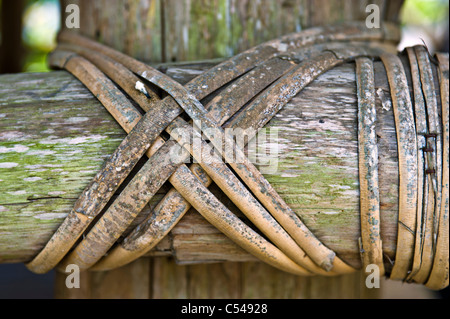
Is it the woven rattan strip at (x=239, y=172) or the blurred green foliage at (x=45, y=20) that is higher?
the blurred green foliage at (x=45, y=20)

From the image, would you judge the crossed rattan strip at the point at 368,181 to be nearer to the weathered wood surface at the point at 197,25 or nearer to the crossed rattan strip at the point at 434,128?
the crossed rattan strip at the point at 434,128

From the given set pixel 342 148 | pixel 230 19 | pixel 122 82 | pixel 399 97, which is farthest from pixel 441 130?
pixel 122 82

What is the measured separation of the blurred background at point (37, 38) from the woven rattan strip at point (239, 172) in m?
1.39

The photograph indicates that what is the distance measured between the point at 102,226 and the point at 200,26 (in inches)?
23.0

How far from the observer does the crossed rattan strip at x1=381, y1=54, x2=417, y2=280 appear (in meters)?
0.79

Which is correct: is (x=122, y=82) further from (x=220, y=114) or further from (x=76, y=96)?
(x=220, y=114)

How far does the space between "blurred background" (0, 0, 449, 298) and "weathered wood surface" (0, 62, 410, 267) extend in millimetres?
1473

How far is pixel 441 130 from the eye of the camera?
2.73ft

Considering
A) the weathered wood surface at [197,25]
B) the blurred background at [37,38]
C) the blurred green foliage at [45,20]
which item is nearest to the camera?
the weathered wood surface at [197,25]

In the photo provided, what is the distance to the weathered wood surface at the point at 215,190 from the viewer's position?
0.80 m

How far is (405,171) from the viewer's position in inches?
31.3

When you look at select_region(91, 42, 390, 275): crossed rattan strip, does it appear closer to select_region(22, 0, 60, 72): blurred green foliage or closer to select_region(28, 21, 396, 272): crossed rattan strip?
select_region(28, 21, 396, 272): crossed rattan strip

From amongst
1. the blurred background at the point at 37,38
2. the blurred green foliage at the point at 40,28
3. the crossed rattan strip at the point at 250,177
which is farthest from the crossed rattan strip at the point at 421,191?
the blurred green foliage at the point at 40,28

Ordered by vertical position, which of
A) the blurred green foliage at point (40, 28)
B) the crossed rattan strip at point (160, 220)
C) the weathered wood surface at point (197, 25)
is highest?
the blurred green foliage at point (40, 28)
